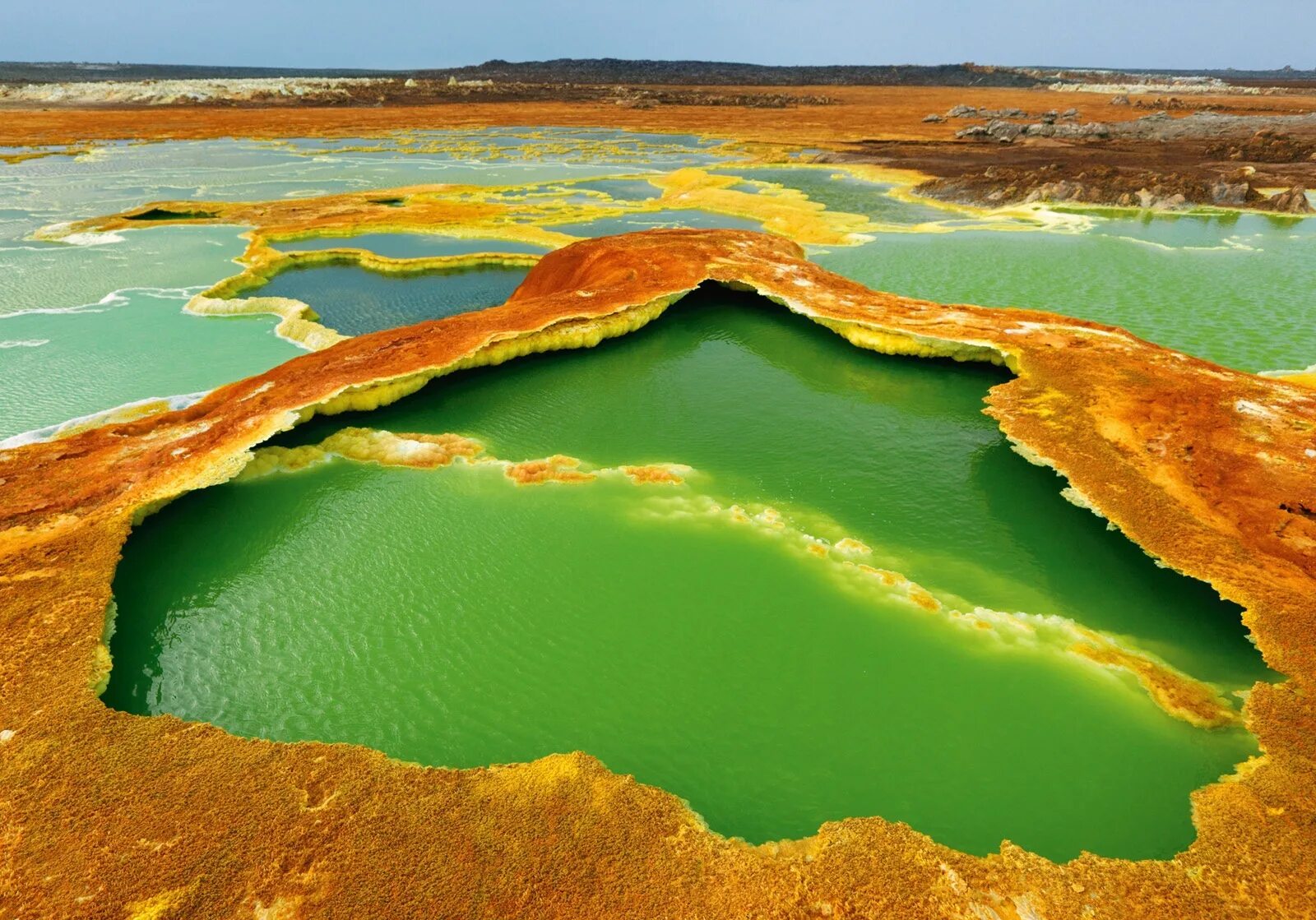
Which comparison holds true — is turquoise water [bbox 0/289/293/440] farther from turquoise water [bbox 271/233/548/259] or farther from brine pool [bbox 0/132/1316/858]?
turquoise water [bbox 271/233/548/259]

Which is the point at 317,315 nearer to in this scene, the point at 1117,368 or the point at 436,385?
the point at 436,385

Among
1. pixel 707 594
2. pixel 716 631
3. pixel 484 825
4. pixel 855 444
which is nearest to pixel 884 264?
pixel 855 444

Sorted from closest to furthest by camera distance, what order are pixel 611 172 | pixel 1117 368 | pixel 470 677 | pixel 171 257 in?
pixel 470 677 → pixel 1117 368 → pixel 171 257 → pixel 611 172

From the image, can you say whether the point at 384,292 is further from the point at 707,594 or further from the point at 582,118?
the point at 582,118

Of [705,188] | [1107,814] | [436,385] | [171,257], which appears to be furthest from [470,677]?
[705,188]

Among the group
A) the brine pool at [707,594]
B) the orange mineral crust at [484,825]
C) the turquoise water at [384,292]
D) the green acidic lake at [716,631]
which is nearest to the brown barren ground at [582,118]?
the turquoise water at [384,292]

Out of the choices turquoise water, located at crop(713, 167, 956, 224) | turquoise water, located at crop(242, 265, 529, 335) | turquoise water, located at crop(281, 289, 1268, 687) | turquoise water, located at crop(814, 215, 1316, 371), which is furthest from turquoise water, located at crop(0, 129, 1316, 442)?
turquoise water, located at crop(281, 289, 1268, 687)
